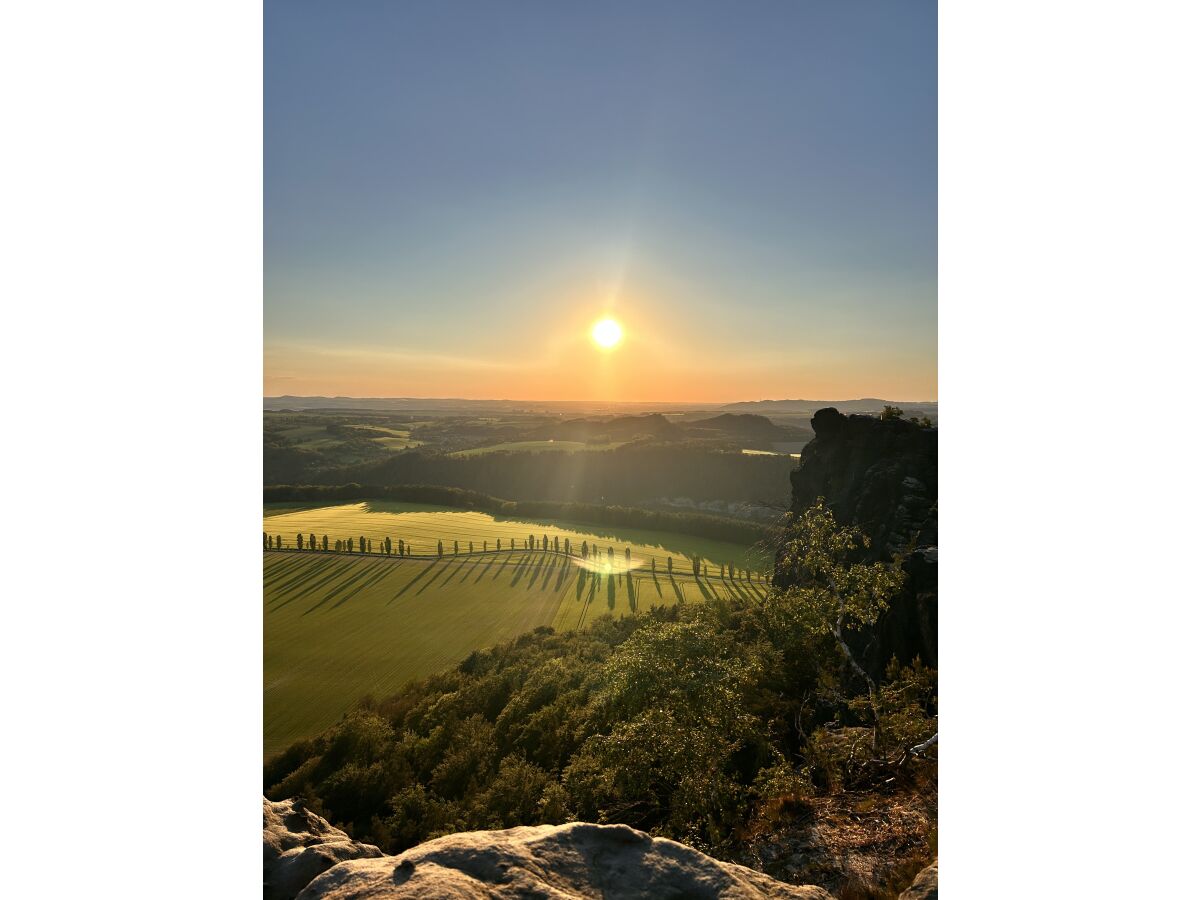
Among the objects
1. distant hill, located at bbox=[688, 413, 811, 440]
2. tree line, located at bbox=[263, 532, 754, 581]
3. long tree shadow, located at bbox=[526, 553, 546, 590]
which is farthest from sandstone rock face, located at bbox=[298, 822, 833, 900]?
distant hill, located at bbox=[688, 413, 811, 440]

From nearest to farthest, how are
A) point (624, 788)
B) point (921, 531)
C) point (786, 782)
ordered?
1. point (786, 782)
2. point (624, 788)
3. point (921, 531)

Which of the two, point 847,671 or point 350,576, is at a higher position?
point 847,671

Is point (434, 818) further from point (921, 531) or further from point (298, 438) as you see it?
point (298, 438)

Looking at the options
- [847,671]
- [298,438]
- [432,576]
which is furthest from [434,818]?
[298,438]

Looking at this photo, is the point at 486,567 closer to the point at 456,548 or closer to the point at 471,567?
the point at 471,567

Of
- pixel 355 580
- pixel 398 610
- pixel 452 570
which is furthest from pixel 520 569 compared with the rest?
pixel 355 580
